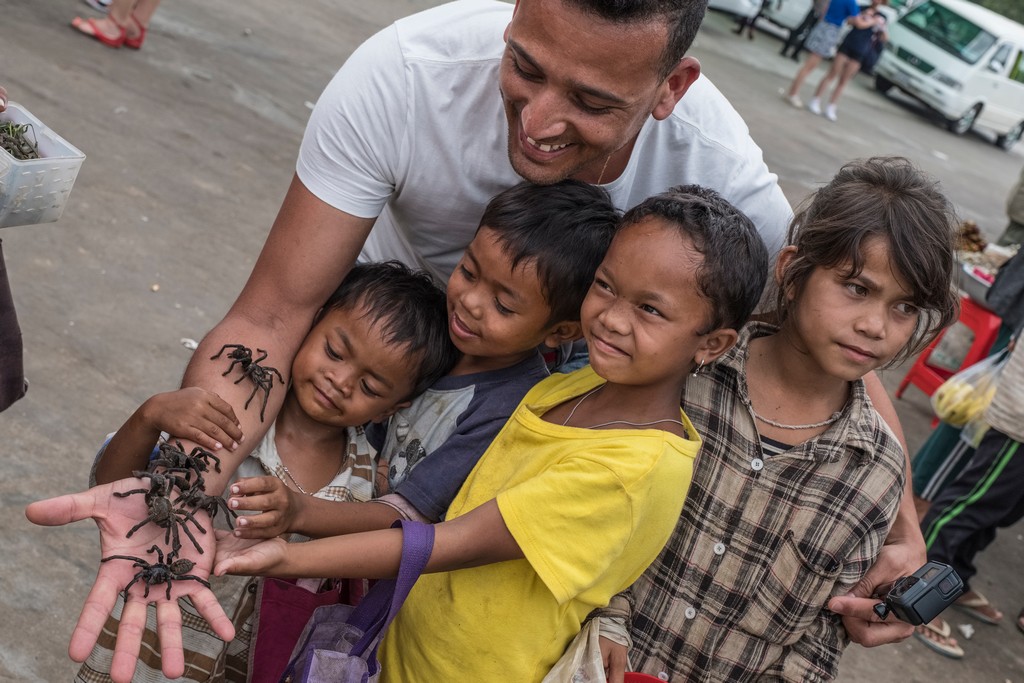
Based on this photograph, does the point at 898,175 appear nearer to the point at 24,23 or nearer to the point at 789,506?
the point at 789,506

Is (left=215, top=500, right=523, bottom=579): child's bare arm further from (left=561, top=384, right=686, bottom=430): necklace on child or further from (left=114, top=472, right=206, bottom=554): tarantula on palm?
(left=561, top=384, right=686, bottom=430): necklace on child

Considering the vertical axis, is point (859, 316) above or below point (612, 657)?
above

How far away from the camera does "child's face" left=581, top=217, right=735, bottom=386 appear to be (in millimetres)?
2002

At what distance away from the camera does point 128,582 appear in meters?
1.69

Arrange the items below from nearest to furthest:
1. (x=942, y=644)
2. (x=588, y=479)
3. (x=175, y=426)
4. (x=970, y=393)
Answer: (x=588, y=479) < (x=175, y=426) < (x=942, y=644) < (x=970, y=393)

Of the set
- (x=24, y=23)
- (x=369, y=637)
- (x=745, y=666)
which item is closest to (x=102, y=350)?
(x=369, y=637)

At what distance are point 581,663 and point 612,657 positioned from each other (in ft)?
0.47

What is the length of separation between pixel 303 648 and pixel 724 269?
1.09 metres

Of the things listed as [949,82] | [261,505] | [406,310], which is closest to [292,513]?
[261,505]

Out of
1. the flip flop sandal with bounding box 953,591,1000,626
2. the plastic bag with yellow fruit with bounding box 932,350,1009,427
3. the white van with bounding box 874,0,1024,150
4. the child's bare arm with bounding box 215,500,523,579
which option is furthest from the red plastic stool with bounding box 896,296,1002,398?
the white van with bounding box 874,0,1024,150

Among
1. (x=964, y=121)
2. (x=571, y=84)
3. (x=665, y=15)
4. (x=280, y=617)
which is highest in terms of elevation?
(x=665, y=15)

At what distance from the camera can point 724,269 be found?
204cm

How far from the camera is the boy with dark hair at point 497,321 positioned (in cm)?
214

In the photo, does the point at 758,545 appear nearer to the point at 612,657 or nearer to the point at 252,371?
the point at 612,657
